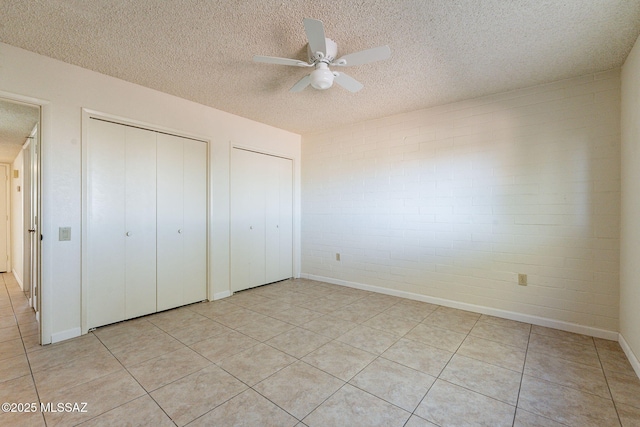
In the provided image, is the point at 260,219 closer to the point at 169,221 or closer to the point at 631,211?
the point at 169,221

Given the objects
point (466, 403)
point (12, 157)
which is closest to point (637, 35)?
point (466, 403)

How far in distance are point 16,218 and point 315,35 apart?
646 centimetres

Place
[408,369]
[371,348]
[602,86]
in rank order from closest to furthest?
1. [408,369]
2. [371,348]
3. [602,86]

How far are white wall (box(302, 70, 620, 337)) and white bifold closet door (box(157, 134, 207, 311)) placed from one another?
6.84ft

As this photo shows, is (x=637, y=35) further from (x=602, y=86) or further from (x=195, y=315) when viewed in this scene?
(x=195, y=315)

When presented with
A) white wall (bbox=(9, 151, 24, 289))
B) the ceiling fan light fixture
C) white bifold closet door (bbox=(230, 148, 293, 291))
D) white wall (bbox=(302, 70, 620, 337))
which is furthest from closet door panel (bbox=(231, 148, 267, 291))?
white wall (bbox=(9, 151, 24, 289))

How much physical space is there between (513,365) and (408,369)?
857 millimetres

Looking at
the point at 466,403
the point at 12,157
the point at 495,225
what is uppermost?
the point at 12,157

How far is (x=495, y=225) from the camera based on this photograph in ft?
10.6

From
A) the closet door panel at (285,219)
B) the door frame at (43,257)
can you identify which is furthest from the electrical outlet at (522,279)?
the door frame at (43,257)

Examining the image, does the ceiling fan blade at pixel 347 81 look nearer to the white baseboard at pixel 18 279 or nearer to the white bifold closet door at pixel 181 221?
the white bifold closet door at pixel 181 221

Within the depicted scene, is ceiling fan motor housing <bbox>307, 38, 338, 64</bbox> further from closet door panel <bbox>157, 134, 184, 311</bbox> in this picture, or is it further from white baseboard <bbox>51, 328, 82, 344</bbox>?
white baseboard <bbox>51, 328, 82, 344</bbox>

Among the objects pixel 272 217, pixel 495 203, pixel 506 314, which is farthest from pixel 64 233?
pixel 506 314

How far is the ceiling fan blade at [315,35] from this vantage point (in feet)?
5.71
